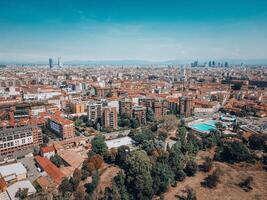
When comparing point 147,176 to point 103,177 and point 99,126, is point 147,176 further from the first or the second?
point 99,126

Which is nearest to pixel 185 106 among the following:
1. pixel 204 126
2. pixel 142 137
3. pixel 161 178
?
pixel 204 126

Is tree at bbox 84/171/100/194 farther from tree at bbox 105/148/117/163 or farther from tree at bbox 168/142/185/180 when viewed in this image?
tree at bbox 168/142/185/180

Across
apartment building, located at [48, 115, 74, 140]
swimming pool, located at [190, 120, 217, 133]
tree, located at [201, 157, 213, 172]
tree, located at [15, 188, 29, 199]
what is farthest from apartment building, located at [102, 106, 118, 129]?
tree, located at [15, 188, 29, 199]

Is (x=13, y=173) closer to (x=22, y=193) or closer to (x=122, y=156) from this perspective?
(x=22, y=193)

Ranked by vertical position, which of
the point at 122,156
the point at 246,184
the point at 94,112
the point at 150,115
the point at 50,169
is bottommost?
the point at 246,184

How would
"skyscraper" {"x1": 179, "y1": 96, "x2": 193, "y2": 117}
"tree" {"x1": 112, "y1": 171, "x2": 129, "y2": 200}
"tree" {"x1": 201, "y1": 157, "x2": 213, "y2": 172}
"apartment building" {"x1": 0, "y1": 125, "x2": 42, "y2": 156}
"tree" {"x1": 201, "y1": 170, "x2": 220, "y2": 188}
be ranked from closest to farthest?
→ "tree" {"x1": 112, "y1": 171, "x2": 129, "y2": 200} → "tree" {"x1": 201, "y1": 170, "x2": 220, "y2": 188} → "tree" {"x1": 201, "y1": 157, "x2": 213, "y2": 172} → "apartment building" {"x1": 0, "y1": 125, "x2": 42, "y2": 156} → "skyscraper" {"x1": 179, "y1": 96, "x2": 193, "y2": 117}

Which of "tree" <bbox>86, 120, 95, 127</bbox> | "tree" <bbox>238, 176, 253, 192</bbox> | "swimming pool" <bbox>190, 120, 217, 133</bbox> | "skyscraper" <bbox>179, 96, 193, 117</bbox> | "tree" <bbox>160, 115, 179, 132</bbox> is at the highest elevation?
"skyscraper" <bbox>179, 96, 193, 117</bbox>
